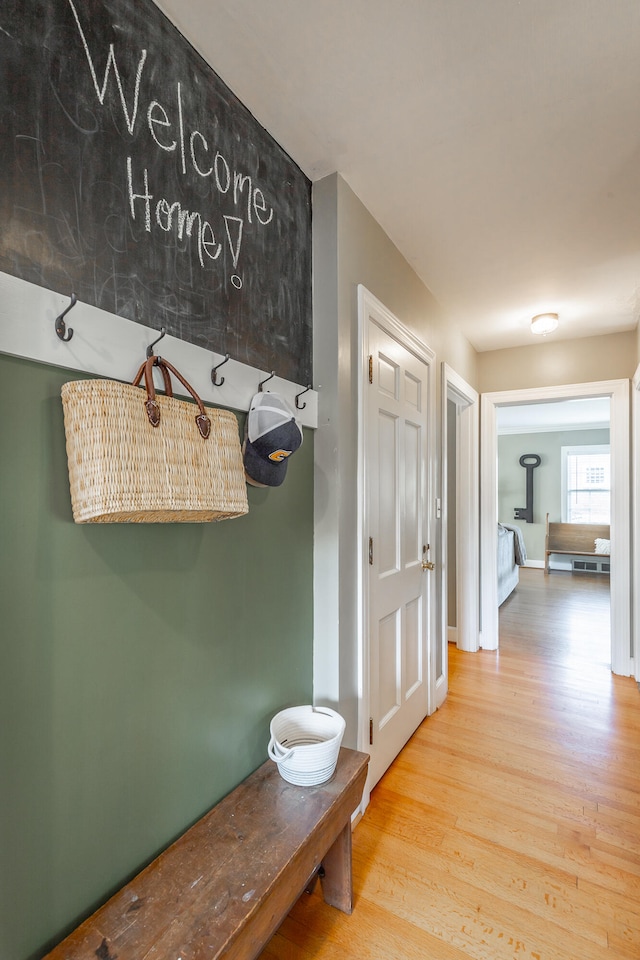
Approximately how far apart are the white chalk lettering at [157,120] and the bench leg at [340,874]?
1.92 m

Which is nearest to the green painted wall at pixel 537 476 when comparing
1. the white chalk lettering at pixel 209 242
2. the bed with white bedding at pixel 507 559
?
the bed with white bedding at pixel 507 559

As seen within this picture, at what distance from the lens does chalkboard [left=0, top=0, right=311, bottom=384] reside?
849mm

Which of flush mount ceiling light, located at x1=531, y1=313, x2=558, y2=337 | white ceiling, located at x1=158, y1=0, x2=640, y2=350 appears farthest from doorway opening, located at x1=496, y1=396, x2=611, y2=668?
white ceiling, located at x1=158, y1=0, x2=640, y2=350

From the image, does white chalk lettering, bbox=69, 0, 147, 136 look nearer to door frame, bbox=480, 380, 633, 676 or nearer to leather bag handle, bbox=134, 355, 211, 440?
leather bag handle, bbox=134, 355, 211, 440

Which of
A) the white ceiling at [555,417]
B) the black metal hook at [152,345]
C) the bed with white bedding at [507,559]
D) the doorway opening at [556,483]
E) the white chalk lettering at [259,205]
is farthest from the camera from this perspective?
the doorway opening at [556,483]

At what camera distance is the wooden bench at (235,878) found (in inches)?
33.4

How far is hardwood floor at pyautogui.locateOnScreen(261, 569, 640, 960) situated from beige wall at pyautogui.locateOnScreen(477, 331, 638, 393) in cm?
217

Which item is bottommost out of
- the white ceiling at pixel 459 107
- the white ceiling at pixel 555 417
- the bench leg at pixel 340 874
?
the bench leg at pixel 340 874

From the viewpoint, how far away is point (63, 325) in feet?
2.86

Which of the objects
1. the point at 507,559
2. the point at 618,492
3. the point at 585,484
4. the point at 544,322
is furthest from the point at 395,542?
the point at 585,484

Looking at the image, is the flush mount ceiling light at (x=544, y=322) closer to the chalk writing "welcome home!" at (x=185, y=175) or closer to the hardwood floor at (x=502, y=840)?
the chalk writing "welcome home!" at (x=185, y=175)

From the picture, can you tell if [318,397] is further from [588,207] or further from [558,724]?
[558,724]

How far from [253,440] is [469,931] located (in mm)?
1547

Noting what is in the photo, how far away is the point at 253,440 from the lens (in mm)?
1286
